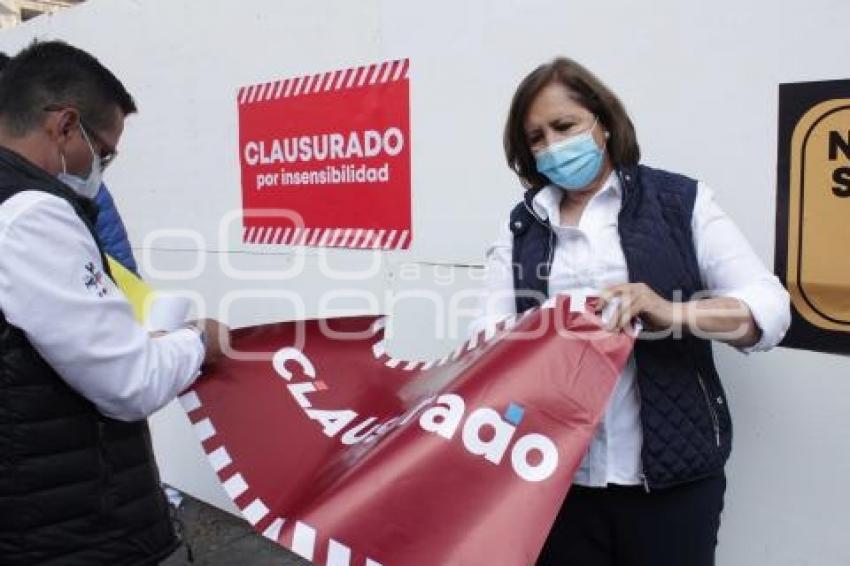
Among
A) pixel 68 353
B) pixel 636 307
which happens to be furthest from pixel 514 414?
pixel 68 353

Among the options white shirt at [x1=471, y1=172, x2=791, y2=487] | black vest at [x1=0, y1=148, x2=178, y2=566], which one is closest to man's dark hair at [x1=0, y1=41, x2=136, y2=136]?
black vest at [x1=0, y1=148, x2=178, y2=566]

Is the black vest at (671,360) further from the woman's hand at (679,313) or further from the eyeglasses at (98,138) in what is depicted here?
the eyeglasses at (98,138)

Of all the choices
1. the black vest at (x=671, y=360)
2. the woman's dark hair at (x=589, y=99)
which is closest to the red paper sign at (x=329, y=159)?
the woman's dark hair at (x=589, y=99)

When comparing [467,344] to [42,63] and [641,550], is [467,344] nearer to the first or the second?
[641,550]

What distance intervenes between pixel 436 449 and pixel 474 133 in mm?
1663

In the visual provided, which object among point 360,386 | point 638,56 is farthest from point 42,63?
point 638,56

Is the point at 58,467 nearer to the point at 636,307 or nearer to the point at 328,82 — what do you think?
the point at 636,307

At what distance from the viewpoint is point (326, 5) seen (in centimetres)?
345

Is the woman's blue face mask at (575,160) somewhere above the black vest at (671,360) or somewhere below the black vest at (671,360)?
above

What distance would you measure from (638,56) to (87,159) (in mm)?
1717

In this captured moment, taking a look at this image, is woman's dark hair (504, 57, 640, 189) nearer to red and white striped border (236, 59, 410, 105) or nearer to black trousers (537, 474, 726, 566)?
black trousers (537, 474, 726, 566)

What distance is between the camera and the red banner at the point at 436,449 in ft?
5.29

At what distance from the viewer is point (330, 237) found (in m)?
3.61

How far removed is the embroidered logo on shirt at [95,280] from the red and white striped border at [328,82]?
1.85 metres
